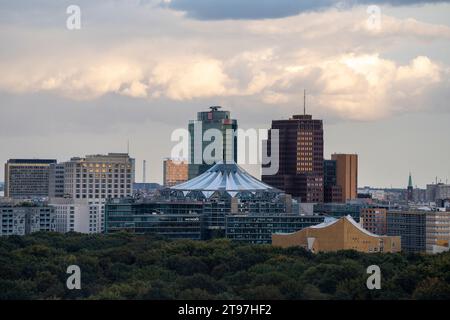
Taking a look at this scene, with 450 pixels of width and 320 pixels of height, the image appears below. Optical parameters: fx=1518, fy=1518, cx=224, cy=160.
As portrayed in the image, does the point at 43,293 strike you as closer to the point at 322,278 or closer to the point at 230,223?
the point at 322,278

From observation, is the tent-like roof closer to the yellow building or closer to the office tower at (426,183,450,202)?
the yellow building

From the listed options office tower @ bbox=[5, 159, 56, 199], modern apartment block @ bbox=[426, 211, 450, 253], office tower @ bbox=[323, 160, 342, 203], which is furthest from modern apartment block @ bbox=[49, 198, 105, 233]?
office tower @ bbox=[5, 159, 56, 199]

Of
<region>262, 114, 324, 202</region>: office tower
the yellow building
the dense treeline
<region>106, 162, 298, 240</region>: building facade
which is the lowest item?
the dense treeline

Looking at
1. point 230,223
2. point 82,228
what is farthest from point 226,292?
point 82,228

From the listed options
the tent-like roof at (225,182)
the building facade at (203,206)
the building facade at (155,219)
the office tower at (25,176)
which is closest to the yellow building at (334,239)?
the building facade at (203,206)

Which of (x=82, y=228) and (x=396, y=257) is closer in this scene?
(x=396, y=257)

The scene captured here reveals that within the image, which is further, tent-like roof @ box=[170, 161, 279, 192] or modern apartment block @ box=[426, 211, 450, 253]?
tent-like roof @ box=[170, 161, 279, 192]

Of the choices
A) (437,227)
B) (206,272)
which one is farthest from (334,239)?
(437,227)

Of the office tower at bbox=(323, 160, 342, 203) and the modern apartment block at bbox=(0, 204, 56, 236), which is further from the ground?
the office tower at bbox=(323, 160, 342, 203)
